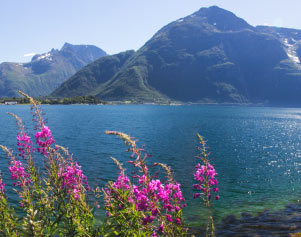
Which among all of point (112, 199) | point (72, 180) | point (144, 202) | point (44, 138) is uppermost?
point (44, 138)

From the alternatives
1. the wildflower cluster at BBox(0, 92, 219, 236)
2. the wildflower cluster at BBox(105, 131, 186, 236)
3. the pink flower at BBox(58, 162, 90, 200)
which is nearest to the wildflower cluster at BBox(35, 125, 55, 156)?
the wildflower cluster at BBox(0, 92, 219, 236)

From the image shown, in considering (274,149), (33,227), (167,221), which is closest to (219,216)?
(167,221)

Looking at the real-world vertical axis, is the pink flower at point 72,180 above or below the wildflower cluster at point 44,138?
below

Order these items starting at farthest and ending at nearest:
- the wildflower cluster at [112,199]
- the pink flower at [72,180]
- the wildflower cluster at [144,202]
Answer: the pink flower at [72,180] → the wildflower cluster at [112,199] → the wildflower cluster at [144,202]

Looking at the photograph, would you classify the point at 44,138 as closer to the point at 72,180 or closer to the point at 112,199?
the point at 72,180

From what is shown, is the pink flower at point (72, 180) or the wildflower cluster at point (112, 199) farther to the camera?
the pink flower at point (72, 180)

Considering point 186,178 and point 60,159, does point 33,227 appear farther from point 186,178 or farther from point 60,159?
point 186,178

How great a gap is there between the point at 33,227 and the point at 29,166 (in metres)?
4.61

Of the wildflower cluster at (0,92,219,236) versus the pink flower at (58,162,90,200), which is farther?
the pink flower at (58,162,90,200)

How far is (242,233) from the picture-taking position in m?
18.9

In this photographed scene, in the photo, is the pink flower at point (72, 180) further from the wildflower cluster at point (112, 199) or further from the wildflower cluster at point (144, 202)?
the wildflower cluster at point (144, 202)

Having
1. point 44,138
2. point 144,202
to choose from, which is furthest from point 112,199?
point 44,138

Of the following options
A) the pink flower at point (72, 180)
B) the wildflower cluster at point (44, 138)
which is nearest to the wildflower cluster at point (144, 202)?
the pink flower at point (72, 180)

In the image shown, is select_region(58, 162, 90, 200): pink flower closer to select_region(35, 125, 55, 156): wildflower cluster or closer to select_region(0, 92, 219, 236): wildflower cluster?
select_region(0, 92, 219, 236): wildflower cluster
